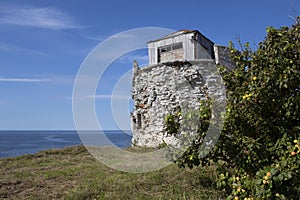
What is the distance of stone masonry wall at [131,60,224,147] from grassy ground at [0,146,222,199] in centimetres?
504

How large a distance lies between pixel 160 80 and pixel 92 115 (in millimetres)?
6443

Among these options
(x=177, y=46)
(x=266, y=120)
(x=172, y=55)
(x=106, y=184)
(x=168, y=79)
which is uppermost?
(x=177, y=46)

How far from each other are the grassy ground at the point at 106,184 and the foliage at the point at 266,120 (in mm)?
1276

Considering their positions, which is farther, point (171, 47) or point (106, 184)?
point (171, 47)

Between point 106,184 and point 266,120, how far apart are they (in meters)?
3.81

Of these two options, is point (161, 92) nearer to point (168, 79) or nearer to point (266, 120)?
point (168, 79)

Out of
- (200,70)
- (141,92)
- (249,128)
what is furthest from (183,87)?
(249,128)

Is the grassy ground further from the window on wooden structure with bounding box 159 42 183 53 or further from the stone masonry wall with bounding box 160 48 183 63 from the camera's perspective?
the window on wooden structure with bounding box 159 42 183 53

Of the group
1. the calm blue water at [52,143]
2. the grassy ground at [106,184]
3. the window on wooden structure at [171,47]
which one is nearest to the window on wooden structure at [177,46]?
the window on wooden structure at [171,47]

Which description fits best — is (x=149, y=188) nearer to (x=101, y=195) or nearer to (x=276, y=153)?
(x=101, y=195)

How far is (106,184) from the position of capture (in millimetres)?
6215

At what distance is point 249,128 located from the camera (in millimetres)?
4273

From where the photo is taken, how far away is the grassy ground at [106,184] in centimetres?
534

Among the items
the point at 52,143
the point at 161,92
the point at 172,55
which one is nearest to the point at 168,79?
the point at 161,92
